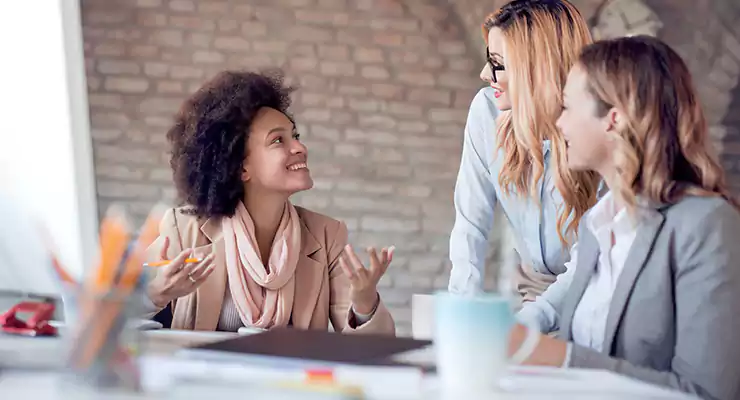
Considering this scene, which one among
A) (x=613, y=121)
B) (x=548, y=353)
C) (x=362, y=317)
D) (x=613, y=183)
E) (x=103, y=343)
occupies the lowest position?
(x=362, y=317)

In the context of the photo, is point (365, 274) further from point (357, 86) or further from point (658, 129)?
point (357, 86)

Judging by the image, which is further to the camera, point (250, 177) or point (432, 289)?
point (432, 289)

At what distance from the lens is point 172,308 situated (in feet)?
6.65

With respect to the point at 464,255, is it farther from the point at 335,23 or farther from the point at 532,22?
the point at 335,23

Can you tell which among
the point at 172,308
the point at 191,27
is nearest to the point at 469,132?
the point at 172,308

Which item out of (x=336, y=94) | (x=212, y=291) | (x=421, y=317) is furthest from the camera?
(x=336, y=94)

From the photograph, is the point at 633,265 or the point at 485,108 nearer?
the point at 633,265

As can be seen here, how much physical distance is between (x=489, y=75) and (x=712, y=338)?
117 cm

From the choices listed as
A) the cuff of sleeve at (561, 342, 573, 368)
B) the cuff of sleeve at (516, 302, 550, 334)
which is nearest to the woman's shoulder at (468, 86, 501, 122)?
the cuff of sleeve at (516, 302, 550, 334)

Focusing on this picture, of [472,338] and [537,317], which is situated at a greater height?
[472,338]

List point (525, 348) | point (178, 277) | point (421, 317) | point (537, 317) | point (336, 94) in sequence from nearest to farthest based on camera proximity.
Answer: point (525, 348), point (421, 317), point (537, 317), point (178, 277), point (336, 94)

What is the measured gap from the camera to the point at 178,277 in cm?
166

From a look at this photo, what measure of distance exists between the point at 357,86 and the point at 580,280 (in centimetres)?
268

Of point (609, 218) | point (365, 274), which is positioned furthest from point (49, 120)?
point (609, 218)
